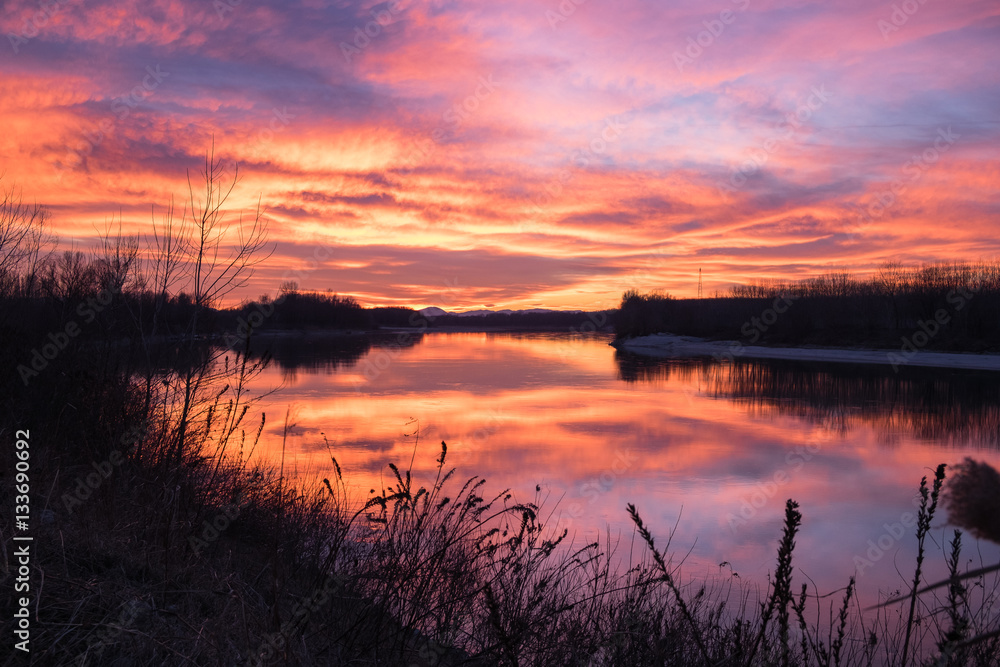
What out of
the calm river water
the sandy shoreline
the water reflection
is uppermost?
the sandy shoreline

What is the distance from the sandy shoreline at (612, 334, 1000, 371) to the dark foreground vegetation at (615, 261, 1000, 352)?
8.30 ft

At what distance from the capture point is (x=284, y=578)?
4.15 m

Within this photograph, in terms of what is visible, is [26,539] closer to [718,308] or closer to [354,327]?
[718,308]

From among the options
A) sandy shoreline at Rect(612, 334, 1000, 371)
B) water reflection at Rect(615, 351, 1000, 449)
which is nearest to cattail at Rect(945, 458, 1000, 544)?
water reflection at Rect(615, 351, 1000, 449)

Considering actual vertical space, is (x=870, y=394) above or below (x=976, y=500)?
below

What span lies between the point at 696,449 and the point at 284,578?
12.2 m

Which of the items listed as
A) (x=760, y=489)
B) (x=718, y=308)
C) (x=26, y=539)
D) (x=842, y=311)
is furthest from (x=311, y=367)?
(x=718, y=308)

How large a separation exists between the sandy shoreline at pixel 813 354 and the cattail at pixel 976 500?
143ft

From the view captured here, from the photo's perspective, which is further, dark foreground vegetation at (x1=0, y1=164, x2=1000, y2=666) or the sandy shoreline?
the sandy shoreline

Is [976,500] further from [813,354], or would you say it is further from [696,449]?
[813,354]

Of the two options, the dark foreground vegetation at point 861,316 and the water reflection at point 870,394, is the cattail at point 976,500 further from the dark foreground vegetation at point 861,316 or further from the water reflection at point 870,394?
the dark foreground vegetation at point 861,316

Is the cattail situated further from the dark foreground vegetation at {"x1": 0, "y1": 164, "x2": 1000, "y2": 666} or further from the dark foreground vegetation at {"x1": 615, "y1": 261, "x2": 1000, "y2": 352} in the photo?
the dark foreground vegetation at {"x1": 615, "y1": 261, "x2": 1000, "y2": 352}

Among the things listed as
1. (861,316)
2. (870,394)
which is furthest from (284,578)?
(861,316)

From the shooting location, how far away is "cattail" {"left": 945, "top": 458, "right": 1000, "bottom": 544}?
715mm
